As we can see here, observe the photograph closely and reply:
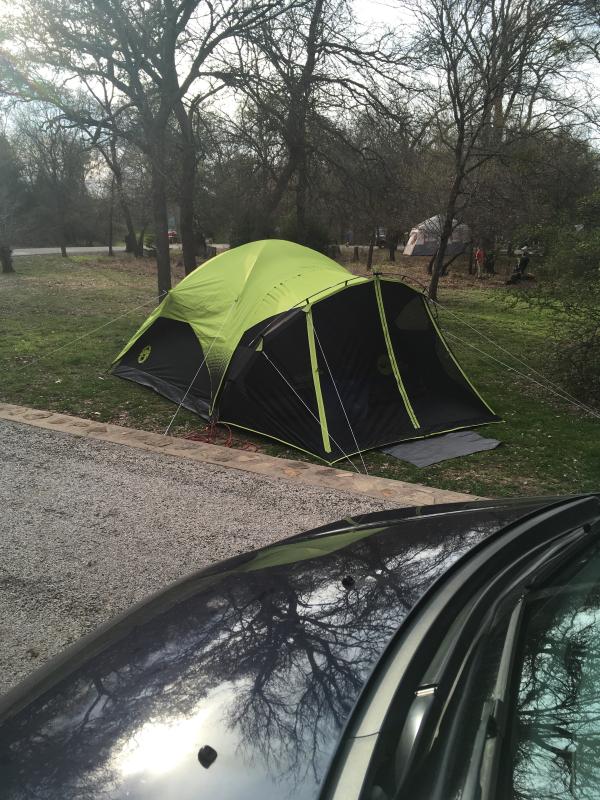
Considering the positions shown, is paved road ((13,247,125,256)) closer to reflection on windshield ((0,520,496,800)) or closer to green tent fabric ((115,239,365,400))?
green tent fabric ((115,239,365,400))

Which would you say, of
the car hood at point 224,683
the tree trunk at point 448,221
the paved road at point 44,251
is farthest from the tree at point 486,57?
the paved road at point 44,251

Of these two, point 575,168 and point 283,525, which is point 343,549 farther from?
point 575,168

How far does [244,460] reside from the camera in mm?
5520

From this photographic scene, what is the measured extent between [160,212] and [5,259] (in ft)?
36.1

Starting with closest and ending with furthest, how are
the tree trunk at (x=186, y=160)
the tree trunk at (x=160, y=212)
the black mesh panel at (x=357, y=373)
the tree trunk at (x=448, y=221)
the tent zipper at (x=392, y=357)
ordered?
the black mesh panel at (x=357, y=373), the tent zipper at (x=392, y=357), the tree trunk at (x=160, y=212), the tree trunk at (x=186, y=160), the tree trunk at (x=448, y=221)

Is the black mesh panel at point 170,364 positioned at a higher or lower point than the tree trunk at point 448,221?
lower

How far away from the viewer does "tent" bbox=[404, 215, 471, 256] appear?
67.6 ft

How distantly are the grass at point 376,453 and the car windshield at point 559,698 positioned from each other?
12.3 feet

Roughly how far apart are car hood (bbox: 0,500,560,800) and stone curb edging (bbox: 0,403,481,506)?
110 inches

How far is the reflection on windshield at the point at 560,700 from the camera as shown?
97 centimetres

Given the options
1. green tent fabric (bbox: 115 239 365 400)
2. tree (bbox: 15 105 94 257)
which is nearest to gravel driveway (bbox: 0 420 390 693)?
green tent fabric (bbox: 115 239 365 400)

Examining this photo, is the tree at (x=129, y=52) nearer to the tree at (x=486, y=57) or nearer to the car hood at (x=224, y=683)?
the tree at (x=486, y=57)

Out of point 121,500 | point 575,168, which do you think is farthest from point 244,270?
point 575,168

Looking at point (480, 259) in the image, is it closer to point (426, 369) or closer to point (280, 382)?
point (426, 369)
